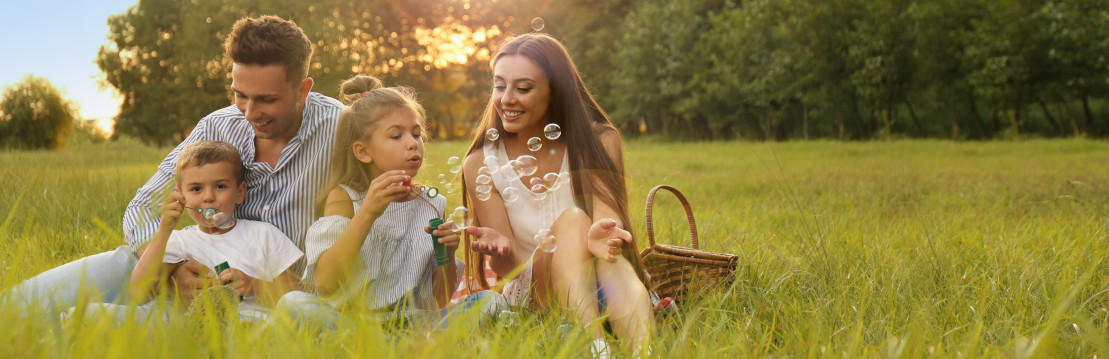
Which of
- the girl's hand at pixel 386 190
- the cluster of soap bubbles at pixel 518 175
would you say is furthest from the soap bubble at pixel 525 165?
the girl's hand at pixel 386 190

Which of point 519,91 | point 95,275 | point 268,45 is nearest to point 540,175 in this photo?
point 519,91

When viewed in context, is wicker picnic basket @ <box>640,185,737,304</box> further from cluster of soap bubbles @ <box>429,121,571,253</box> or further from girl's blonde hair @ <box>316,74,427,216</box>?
girl's blonde hair @ <box>316,74,427,216</box>

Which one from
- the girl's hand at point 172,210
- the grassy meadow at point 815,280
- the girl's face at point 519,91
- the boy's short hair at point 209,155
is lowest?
the grassy meadow at point 815,280

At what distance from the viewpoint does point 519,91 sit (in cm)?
297

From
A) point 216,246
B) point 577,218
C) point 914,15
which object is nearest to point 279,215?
point 216,246

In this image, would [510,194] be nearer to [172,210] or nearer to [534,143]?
[534,143]

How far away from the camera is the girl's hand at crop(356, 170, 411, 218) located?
7.76 feet

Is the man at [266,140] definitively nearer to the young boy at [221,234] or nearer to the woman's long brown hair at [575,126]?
the young boy at [221,234]

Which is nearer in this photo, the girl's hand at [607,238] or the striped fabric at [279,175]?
the girl's hand at [607,238]

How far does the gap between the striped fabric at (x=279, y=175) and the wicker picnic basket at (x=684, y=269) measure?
4.33 ft

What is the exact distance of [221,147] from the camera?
9.02 ft

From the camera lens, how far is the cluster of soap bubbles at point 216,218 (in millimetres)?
2574

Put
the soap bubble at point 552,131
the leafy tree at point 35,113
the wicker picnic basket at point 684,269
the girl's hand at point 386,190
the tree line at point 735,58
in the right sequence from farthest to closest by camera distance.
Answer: the leafy tree at point 35,113 → the tree line at point 735,58 → the soap bubble at point 552,131 → the wicker picnic basket at point 684,269 → the girl's hand at point 386,190

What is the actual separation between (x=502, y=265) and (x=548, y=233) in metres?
0.27
